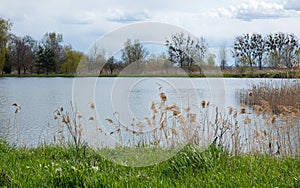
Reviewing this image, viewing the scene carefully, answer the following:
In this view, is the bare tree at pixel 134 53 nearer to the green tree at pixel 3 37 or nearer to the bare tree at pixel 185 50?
the bare tree at pixel 185 50

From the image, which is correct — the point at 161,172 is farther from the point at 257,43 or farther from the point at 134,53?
the point at 257,43

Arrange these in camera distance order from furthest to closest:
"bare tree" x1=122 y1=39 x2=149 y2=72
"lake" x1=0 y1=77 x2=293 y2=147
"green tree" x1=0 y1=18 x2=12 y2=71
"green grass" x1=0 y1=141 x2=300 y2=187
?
"green tree" x1=0 y1=18 x2=12 y2=71 < "lake" x1=0 y1=77 x2=293 y2=147 < "bare tree" x1=122 y1=39 x2=149 y2=72 < "green grass" x1=0 y1=141 x2=300 y2=187

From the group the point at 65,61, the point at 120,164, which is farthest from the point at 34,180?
the point at 65,61

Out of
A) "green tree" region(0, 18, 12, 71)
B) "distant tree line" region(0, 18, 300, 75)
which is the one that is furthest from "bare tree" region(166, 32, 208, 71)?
"green tree" region(0, 18, 12, 71)

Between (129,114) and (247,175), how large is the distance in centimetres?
190

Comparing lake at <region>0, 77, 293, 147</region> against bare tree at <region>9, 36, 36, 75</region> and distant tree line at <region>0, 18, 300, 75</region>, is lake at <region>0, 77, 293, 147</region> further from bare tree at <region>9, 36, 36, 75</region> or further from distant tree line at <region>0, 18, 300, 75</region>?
bare tree at <region>9, 36, 36, 75</region>

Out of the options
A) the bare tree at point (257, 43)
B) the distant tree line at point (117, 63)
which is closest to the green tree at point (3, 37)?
the distant tree line at point (117, 63)

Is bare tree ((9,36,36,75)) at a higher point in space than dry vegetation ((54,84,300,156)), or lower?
higher

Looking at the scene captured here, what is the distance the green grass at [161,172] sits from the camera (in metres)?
3.12

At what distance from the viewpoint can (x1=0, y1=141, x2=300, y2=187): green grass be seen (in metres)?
3.12

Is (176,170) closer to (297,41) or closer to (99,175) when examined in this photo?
(99,175)

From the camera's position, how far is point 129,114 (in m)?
4.90

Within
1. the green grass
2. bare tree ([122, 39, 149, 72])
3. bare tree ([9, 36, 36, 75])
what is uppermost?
bare tree ([9, 36, 36, 75])

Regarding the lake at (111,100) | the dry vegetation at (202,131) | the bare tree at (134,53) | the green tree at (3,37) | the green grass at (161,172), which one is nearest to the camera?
the green grass at (161,172)
